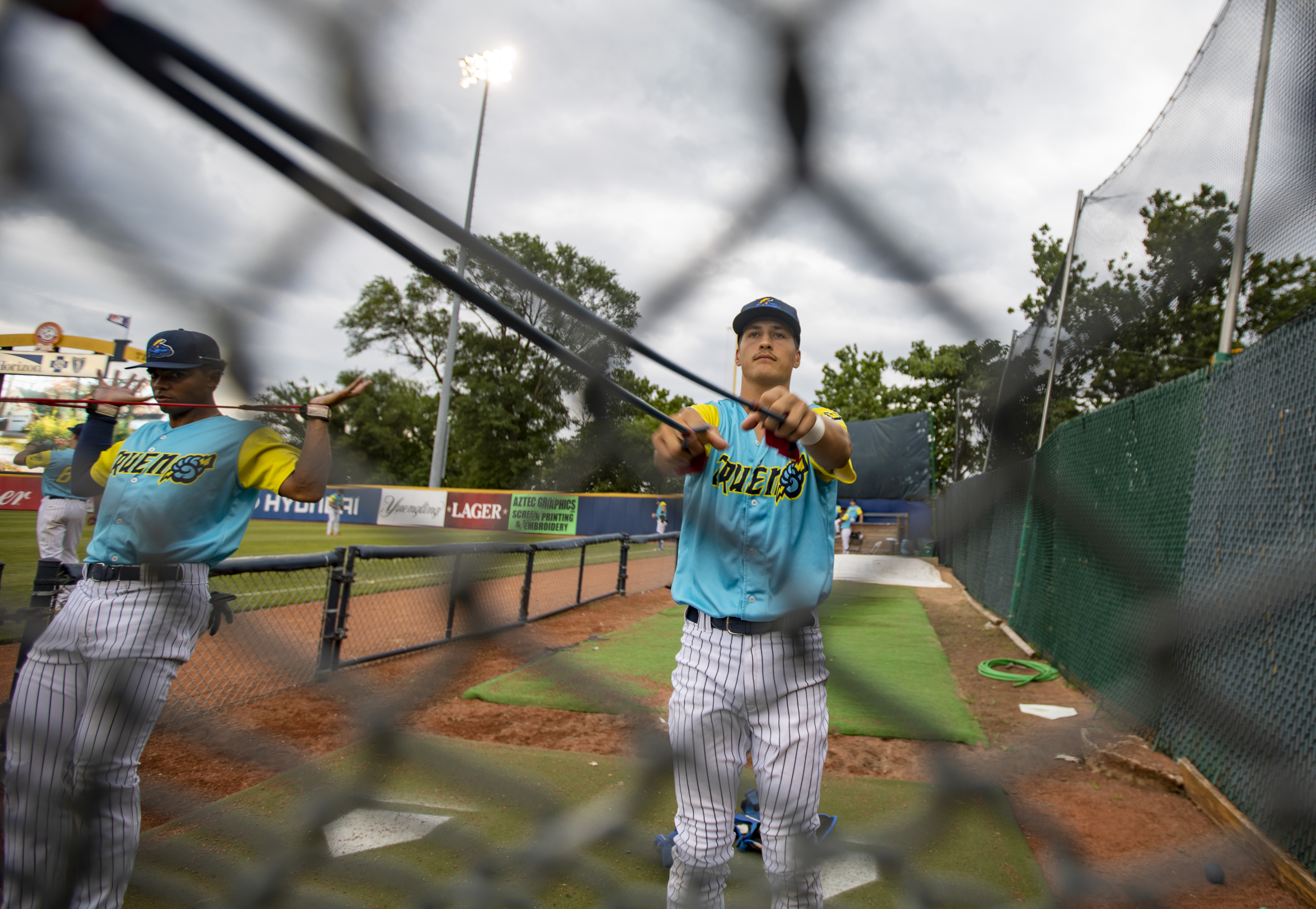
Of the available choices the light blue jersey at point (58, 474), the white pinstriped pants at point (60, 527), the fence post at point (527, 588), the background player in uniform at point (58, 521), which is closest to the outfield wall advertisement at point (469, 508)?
the light blue jersey at point (58, 474)

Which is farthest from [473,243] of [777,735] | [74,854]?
[74,854]

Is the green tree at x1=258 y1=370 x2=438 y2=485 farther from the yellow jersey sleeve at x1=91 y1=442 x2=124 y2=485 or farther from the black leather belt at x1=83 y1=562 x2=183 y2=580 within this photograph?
the yellow jersey sleeve at x1=91 y1=442 x2=124 y2=485

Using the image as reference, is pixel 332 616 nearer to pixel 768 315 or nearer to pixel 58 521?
pixel 58 521

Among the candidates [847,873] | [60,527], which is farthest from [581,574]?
[847,873]

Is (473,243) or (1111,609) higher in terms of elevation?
(473,243)

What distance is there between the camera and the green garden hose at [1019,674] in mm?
4984

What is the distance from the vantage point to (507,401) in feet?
3.24

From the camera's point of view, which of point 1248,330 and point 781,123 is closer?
point 781,123

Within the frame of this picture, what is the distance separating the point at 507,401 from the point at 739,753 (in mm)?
1194

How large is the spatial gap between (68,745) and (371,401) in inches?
56.3

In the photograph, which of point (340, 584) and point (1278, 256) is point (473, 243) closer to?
point (1278, 256)

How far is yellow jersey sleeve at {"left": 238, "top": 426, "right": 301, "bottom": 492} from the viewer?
77.5 inches

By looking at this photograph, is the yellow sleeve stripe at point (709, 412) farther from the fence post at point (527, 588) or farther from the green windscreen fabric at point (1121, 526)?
the fence post at point (527, 588)

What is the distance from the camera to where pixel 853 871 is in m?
2.34
